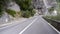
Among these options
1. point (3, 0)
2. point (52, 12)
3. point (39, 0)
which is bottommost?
point (52, 12)

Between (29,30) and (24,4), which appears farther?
(24,4)

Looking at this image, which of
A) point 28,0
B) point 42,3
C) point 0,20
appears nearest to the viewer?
point 0,20

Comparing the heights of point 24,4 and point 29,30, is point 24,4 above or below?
below

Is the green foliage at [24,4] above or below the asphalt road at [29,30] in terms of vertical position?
below

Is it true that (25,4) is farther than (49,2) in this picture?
No

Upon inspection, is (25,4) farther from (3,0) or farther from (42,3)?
(42,3)

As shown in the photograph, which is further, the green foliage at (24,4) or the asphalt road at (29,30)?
the green foliage at (24,4)

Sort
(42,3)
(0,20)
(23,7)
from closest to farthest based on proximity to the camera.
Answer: (0,20)
(23,7)
(42,3)

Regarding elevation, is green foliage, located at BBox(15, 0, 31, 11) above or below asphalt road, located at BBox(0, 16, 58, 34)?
below

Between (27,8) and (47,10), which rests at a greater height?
(27,8)

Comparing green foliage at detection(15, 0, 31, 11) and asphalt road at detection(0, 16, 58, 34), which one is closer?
asphalt road at detection(0, 16, 58, 34)

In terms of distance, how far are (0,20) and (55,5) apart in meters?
122

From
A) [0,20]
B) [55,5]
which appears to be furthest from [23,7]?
[55,5]

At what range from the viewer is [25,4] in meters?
85.1
